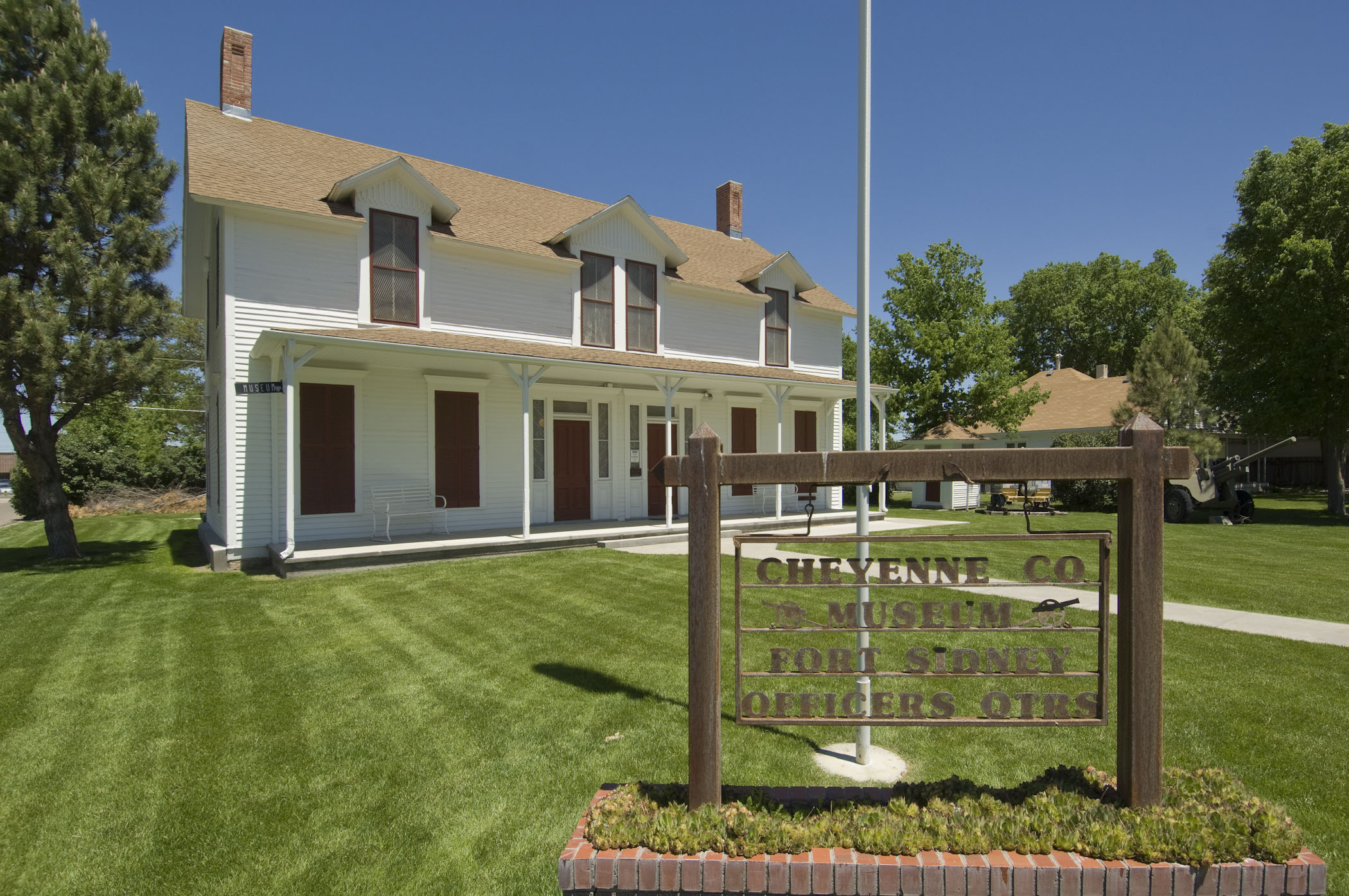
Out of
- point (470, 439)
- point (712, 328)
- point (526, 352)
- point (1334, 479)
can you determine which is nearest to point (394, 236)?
point (526, 352)

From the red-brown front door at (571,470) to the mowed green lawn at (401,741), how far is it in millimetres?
6982

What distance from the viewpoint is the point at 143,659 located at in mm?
6559

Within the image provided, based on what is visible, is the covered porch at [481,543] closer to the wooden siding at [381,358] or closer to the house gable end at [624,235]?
the wooden siding at [381,358]

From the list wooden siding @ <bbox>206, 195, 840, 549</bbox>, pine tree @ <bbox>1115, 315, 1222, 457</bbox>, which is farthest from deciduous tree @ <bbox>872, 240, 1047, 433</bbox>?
wooden siding @ <bbox>206, 195, 840, 549</bbox>

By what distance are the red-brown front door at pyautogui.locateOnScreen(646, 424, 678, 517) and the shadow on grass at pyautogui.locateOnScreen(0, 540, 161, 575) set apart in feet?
32.0

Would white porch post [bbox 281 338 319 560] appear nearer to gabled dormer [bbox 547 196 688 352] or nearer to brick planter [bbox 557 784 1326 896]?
gabled dormer [bbox 547 196 688 352]

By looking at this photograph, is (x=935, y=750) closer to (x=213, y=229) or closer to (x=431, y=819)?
(x=431, y=819)

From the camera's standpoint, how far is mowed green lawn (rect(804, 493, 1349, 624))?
8648 mm

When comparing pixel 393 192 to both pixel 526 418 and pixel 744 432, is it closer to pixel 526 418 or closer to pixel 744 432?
pixel 526 418

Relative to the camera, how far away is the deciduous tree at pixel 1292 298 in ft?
64.8

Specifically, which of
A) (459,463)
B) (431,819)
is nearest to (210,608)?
(459,463)

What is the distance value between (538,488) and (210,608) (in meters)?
6.99

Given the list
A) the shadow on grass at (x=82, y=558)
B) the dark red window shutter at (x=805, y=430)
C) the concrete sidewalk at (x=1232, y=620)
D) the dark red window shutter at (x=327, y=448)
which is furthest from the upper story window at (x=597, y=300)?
the shadow on grass at (x=82, y=558)

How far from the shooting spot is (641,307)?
16.4 meters
